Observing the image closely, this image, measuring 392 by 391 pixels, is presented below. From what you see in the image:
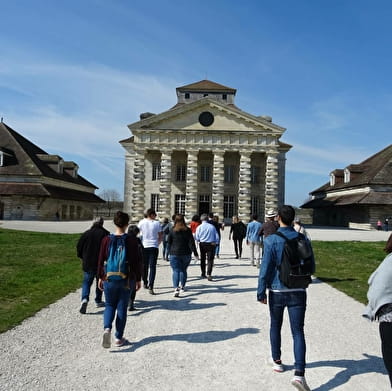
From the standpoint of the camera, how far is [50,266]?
39.6 ft

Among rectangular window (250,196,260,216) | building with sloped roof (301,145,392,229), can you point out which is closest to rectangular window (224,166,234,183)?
rectangular window (250,196,260,216)

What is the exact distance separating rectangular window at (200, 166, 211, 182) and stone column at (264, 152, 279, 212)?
6.80m

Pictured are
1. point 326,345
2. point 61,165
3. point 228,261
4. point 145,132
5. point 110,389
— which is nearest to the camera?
point 110,389

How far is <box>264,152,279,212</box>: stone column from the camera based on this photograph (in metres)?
37.1

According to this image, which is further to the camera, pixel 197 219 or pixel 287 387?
pixel 197 219

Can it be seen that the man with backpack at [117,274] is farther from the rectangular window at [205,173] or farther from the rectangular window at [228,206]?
the rectangular window at [205,173]

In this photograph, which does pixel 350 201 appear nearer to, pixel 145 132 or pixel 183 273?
pixel 145 132

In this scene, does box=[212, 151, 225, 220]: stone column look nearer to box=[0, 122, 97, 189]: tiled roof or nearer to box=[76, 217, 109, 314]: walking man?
box=[0, 122, 97, 189]: tiled roof

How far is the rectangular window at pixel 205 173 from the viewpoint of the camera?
4069cm

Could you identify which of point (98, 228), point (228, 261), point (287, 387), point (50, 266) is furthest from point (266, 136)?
point (287, 387)

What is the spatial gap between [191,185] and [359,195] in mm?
18780

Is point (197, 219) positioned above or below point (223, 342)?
above

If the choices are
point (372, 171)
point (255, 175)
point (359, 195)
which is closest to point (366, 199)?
point (359, 195)

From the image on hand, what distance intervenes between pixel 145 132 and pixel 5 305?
30.5 meters
